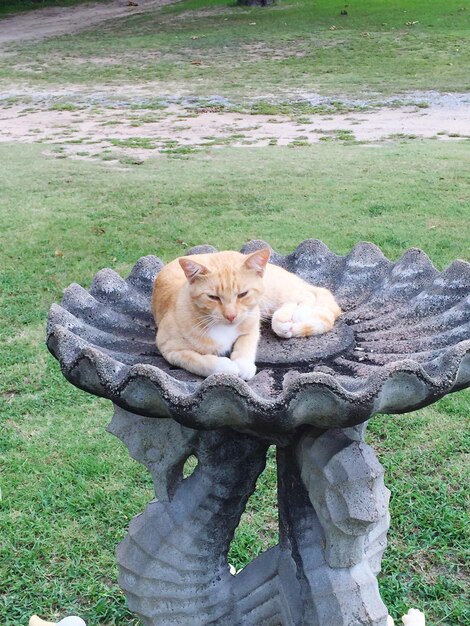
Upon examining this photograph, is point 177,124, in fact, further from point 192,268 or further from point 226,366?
point 226,366

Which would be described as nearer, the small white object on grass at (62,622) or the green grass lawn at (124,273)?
the small white object on grass at (62,622)

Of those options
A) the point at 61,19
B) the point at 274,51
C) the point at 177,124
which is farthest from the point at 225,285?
the point at 61,19

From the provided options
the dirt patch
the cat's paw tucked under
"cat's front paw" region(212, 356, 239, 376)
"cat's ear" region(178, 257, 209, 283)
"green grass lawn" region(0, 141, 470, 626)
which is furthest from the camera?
the dirt patch

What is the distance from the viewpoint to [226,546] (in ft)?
8.15

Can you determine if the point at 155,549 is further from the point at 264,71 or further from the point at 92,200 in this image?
the point at 264,71

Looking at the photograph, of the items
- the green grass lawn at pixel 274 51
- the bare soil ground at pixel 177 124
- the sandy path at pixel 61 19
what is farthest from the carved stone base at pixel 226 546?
the sandy path at pixel 61 19

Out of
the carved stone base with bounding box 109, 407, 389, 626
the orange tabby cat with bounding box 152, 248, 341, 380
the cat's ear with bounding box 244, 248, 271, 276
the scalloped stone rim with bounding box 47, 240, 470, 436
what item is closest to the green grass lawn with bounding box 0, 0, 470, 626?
the carved stone base with bounding box 109, 407, 389, 626

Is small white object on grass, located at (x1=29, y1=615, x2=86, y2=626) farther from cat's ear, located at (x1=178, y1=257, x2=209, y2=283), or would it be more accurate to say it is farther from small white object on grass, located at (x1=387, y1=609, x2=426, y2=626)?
cat's ear, located at (x1=178, y1=257, x2=209, y2=283)

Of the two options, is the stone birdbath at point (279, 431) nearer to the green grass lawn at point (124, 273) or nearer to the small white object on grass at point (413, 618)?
the small white object on grass at point (413, 618)

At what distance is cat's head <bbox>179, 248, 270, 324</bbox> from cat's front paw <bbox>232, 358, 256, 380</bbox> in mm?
156

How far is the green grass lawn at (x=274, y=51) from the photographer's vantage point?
14000 millimetres

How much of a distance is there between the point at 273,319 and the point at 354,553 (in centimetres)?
70

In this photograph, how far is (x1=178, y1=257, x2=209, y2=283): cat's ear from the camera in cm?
216

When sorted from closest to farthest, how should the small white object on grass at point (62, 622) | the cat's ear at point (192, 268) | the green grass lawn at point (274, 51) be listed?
the cat's ear at point (192, 268) < the small white object on grass at point (62, 622) < the green grass lawn at point (274, 51)
